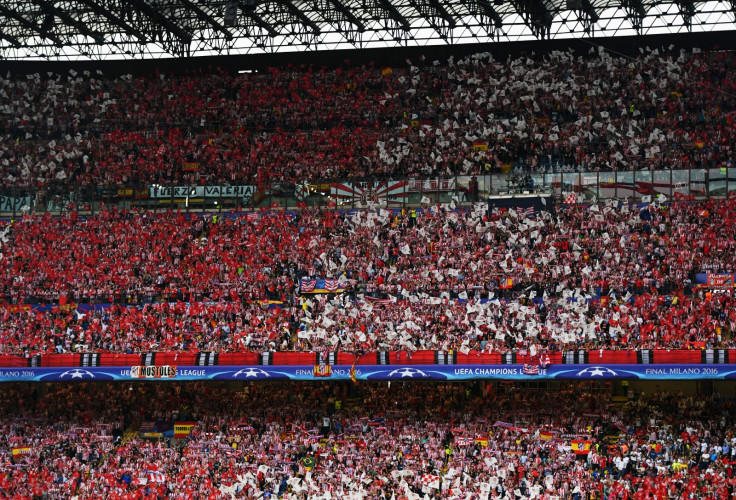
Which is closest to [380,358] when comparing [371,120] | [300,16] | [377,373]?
[377,373]

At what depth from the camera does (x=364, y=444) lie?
34.1m

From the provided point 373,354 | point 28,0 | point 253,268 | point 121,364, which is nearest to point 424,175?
point 253,268

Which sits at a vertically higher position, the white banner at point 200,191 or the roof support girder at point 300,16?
the roof support girder at point 300,16

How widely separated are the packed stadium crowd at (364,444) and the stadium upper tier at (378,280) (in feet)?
8.74

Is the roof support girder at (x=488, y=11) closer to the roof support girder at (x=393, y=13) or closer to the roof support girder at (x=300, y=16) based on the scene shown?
the roof support girder at (x=393, y=13)

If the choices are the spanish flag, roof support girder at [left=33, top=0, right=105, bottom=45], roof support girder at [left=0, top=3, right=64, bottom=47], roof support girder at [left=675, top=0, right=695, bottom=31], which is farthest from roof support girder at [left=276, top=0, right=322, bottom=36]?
the spanish flag

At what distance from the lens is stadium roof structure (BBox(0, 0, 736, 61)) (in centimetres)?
5131

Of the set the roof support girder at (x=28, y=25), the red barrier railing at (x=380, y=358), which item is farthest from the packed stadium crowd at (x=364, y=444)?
the roof support girder at (x=28, y=25)

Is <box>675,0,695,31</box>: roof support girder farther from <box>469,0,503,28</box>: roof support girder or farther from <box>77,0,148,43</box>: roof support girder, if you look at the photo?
<box>77,0,148,43</box>: roof support girder

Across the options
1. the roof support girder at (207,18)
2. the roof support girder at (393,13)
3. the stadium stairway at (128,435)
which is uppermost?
the roof support girder at (393,13)

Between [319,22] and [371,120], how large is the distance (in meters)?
6.78

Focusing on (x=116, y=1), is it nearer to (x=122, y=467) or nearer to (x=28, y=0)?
(x=28, y=0)

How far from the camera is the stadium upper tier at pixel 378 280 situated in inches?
1423

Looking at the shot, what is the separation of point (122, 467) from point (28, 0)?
27812 millimetres
